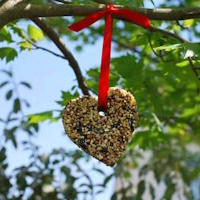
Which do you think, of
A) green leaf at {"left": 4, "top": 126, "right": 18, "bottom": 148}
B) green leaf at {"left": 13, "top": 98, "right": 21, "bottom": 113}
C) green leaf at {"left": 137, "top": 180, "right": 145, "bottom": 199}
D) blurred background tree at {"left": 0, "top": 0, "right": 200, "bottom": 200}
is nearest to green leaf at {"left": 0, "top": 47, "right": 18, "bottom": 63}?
blurred background tree at {"left": 0, "top": 0, "right": 200, "bottom": 200}

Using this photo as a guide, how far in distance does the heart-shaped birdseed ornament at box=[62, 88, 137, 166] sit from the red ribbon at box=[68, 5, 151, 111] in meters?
0.03

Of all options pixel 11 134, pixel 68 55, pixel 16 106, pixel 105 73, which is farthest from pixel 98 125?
pixel 16 106

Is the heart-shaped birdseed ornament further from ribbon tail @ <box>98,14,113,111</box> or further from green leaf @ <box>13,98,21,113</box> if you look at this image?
green leaf @ <box>13,98,21,113</box>

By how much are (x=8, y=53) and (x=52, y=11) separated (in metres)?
0.85

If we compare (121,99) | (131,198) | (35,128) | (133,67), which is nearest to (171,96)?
(131,198)

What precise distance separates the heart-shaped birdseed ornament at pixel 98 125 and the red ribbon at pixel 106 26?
0.03 meters

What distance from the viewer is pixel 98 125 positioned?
5.35 feet

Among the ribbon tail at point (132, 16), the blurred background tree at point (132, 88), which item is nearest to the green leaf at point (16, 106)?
the blurred background tree at point (132, 88)

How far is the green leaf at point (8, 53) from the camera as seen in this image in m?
2.46

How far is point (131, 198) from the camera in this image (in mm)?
3934

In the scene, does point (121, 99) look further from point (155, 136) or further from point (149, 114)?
point (155, 136)

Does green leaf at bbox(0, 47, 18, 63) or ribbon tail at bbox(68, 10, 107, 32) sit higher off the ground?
green leaf at bbox(0, 47, 18, 63)

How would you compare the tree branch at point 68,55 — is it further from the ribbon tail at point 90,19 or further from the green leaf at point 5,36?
→ the ribbon tail at point 90,19

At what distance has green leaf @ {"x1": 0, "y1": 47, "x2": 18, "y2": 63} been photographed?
8.06 feet
